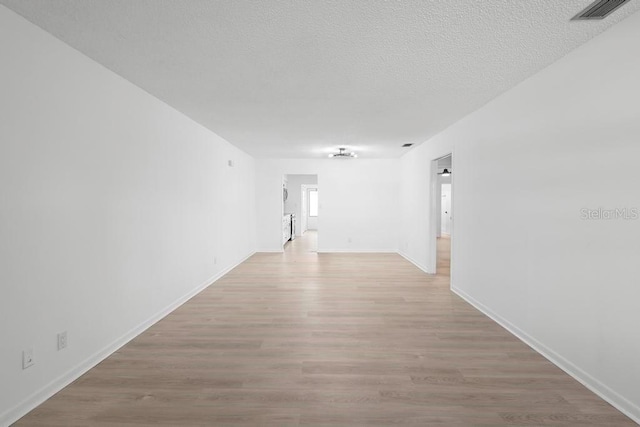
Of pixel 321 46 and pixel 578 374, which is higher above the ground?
pixel 321 46

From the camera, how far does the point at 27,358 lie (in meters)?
1.91

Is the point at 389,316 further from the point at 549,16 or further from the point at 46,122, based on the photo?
the point at 46,122

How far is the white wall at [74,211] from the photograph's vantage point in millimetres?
1829

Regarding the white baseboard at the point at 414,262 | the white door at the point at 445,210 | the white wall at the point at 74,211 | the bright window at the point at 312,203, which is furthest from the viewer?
the bright window at the point at 312,203

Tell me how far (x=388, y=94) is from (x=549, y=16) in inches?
59.0

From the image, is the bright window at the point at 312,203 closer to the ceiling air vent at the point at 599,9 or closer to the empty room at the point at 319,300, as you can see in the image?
the empty room at the point at 319,300

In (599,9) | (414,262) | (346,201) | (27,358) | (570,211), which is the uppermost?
(599,9)

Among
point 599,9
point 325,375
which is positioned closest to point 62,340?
point 325,375

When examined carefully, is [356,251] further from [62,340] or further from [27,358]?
[27,358]

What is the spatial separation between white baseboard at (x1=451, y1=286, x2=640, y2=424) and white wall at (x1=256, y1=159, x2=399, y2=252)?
15.1 feet

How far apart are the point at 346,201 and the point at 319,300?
4184 millimetres

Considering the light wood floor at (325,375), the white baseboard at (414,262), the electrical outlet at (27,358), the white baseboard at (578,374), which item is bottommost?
the light wood floor at (325,375)

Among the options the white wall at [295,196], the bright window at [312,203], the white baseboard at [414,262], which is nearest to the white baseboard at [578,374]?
the white baseboard at [414,262]

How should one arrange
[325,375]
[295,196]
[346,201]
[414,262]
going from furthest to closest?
[295,196] < [346,201] < [414,262] < [325,375]
